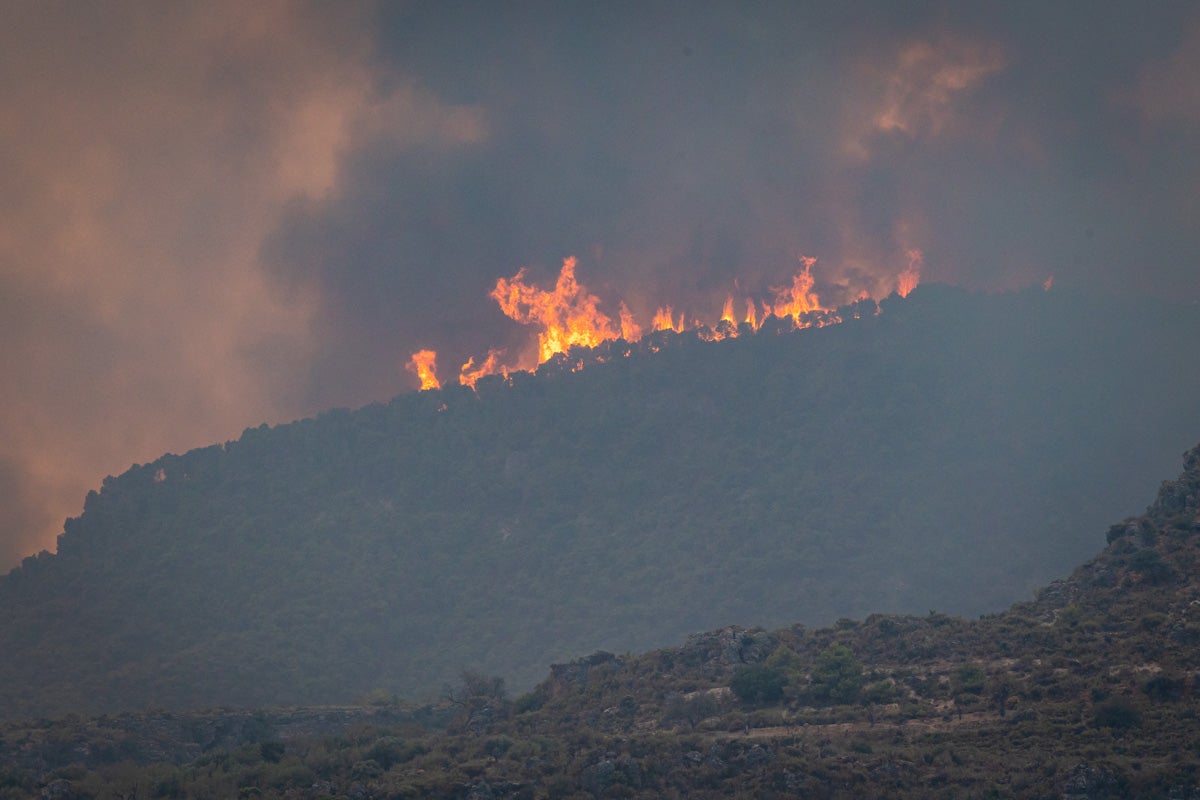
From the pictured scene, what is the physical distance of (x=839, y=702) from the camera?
109688mm

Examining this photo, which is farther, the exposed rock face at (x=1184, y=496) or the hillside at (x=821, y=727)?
the exposed rock face at (x=1184, y=496)

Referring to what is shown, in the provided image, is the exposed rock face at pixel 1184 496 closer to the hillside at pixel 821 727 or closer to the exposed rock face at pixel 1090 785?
the hillside at pixel 821 727

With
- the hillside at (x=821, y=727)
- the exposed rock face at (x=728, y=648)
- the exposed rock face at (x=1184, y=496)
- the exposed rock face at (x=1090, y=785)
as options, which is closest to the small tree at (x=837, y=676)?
the hillside at (x=821, y=727)

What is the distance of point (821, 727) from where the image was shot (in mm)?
102375

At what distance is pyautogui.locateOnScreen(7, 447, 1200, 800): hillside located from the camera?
86375 millimetres

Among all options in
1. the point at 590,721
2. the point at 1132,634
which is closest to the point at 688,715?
the point at 590,721

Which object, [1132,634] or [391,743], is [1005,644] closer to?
[1132,634]

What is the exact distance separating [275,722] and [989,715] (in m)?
91.1

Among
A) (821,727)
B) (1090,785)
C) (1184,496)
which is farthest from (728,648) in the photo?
(1090,785)

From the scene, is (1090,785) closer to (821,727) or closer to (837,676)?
(821,727)

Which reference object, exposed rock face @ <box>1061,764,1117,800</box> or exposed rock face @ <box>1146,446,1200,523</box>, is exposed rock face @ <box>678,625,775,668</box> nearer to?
exposed rock face @ <box>1146,446,1200,523</box>

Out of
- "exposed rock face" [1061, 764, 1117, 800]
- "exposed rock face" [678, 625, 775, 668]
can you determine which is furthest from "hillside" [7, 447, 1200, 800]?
"exposed rock face" [678, 625, 775, 668]

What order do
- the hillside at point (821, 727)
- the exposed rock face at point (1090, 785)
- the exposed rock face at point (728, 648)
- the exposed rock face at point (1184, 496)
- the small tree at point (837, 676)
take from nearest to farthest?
the exposed rock face at point (1090, 785) < the hillside at point (821, 727) < the small tree at point (837, 676) < the exposed rock face at point (1184, 496) < the exposed rock face at point (728, 648)

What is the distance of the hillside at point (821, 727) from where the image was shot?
86.4 meters
